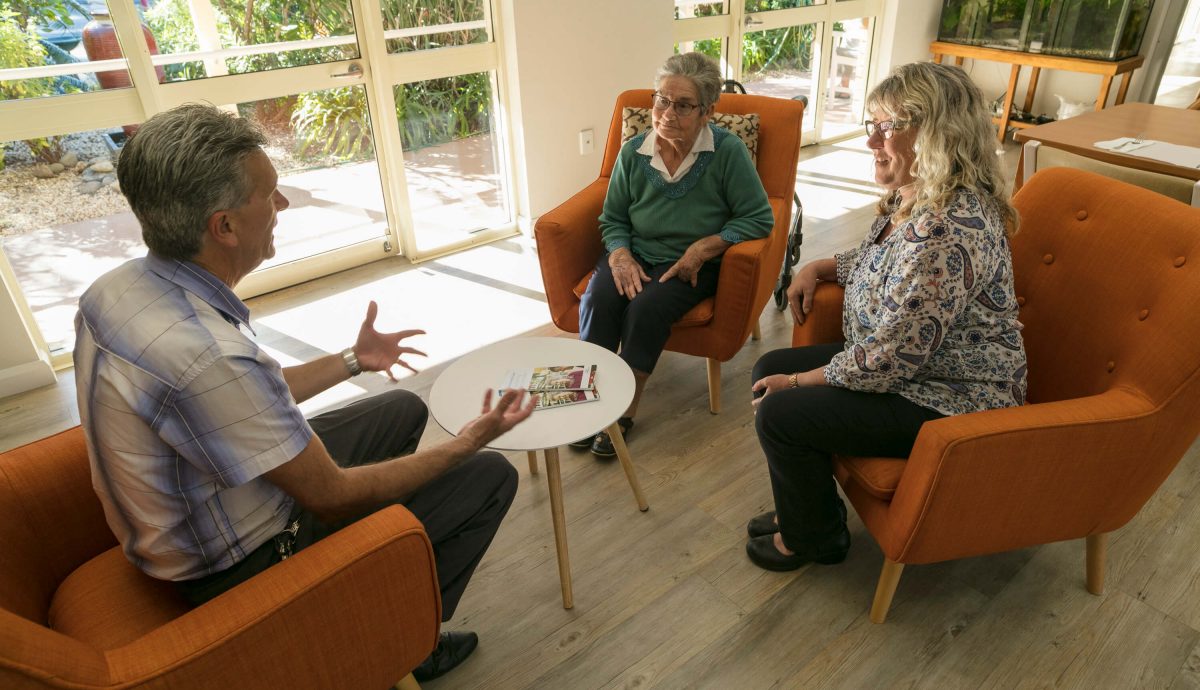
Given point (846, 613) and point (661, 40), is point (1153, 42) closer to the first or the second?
point (661, 40)

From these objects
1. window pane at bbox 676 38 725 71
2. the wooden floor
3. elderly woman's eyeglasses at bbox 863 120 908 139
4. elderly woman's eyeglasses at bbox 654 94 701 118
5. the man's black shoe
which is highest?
elderly woman's eyeglasses at bbox 863 120 908 139

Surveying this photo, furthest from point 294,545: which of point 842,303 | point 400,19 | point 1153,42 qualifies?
point 1153,42

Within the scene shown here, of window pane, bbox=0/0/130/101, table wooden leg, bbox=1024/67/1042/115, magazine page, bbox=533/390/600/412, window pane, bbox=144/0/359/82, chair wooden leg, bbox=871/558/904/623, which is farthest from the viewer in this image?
table wooden leg, bbox=1024/67/1042/115

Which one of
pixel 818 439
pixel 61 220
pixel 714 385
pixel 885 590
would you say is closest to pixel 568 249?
pixel 714 385

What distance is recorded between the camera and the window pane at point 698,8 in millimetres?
4398

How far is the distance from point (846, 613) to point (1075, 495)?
56cm

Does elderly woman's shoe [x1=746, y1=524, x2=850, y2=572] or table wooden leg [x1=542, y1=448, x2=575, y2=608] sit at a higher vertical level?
table wooden leg [x1=542, y1=448, x2=575, y2=608]

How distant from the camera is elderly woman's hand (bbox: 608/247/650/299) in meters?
2.35

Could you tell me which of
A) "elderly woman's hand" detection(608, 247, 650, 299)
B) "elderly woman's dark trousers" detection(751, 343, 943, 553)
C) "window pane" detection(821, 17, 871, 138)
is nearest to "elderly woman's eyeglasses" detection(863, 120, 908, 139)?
"elderly woman's dark trousers" detection(751, 343, 943, 553)

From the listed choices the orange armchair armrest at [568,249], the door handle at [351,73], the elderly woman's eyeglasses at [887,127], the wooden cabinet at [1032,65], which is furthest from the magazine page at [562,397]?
the wooden cabinet at [1032,65]

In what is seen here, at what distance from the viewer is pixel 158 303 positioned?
3.69 feet

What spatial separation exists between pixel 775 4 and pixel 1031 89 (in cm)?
206

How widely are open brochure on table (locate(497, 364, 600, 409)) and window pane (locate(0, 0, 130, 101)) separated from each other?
6.92 feet

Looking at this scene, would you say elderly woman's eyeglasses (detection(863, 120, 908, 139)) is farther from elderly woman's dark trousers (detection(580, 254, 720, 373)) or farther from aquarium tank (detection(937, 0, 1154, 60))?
aquarium tank (detection(937, 0, 1154, 60))
